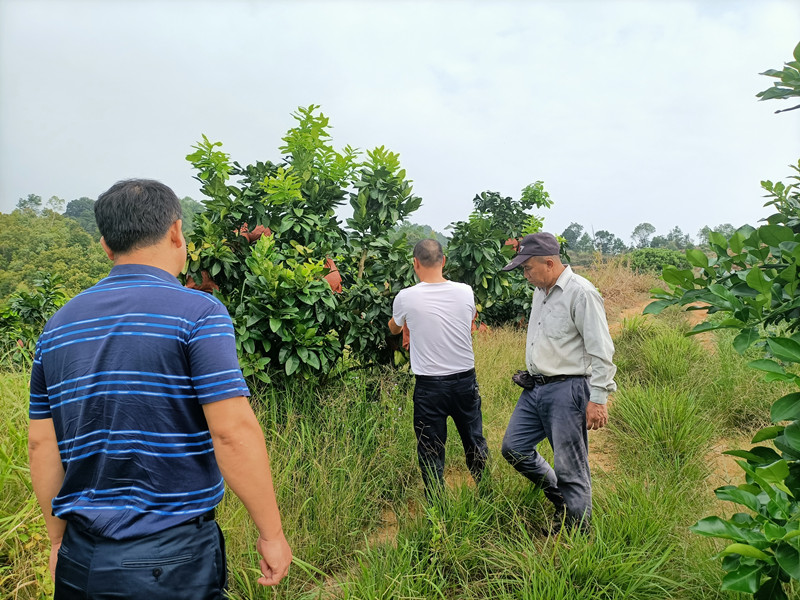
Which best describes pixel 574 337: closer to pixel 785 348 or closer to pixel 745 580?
pixel 785 348

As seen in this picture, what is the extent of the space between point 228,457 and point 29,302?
805cm


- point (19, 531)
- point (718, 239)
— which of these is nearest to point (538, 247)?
point (718, 239)

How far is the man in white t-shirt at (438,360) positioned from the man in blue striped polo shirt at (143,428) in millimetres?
1951

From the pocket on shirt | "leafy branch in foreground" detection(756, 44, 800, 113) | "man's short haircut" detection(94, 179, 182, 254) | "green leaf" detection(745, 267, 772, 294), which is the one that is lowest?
the pocket on shirt

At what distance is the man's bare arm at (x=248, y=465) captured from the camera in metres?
1.41

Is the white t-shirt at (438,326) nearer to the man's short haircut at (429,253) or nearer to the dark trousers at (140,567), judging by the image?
the man's short haircut at (429,253)

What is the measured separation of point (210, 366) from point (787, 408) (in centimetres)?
156

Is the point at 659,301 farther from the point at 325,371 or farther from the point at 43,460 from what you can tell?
the point at 325,371

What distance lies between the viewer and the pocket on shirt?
9.52 ft

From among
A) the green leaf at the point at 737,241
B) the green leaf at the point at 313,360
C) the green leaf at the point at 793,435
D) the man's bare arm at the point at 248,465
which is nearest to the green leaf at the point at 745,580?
the green leaf at the point at 793,435

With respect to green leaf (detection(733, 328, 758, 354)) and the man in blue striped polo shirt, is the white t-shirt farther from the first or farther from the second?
green leaf (detection(733, 328, 758, 354))

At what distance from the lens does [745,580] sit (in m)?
1.15

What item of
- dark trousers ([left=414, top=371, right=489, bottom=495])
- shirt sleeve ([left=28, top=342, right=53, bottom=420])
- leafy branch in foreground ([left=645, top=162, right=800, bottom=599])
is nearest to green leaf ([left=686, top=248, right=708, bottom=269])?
leafy branch in foreground ([left=645, top=162, right=800, bottom=599])

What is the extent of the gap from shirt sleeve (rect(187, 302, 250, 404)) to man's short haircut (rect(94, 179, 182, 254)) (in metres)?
0.33
